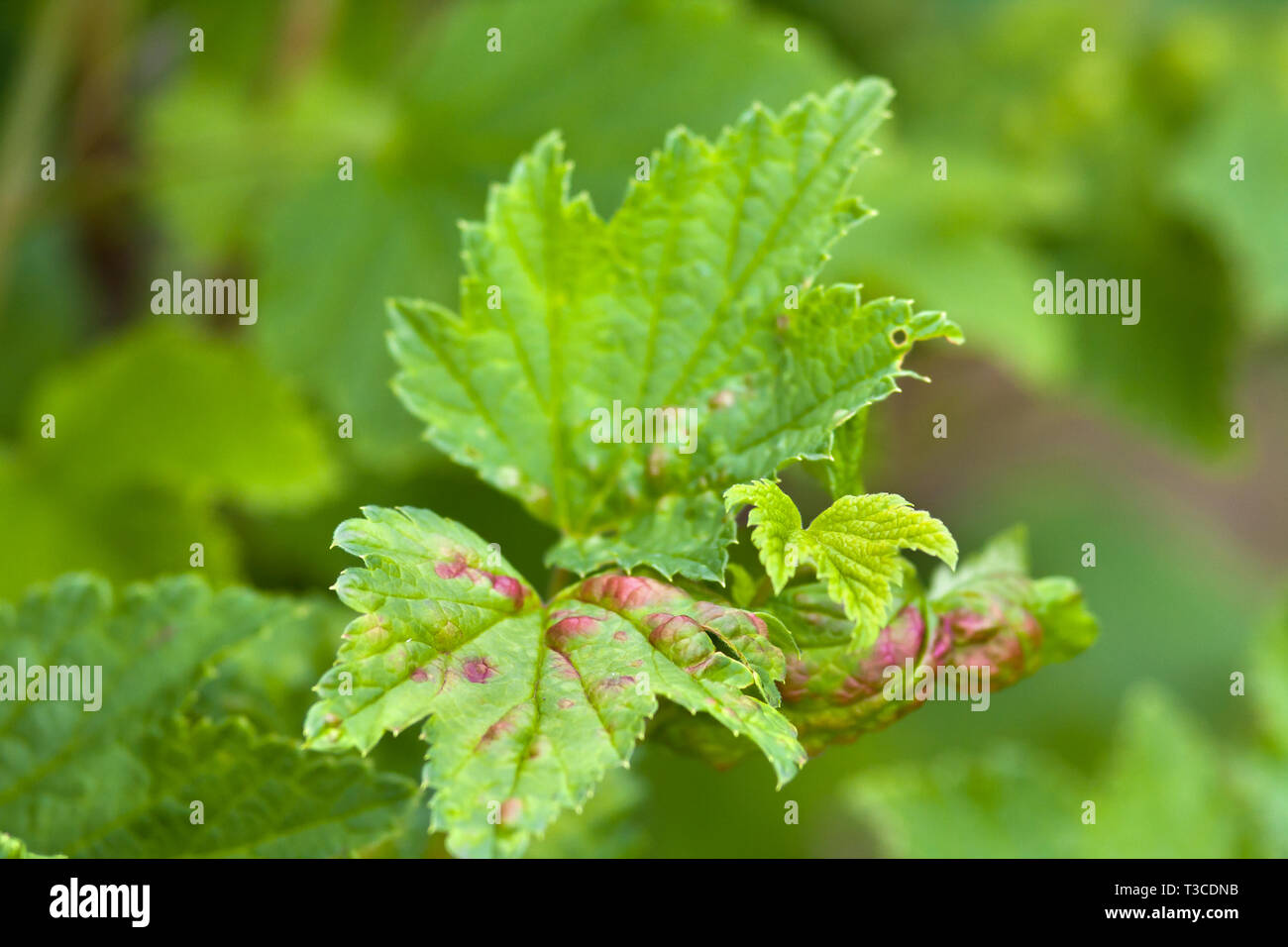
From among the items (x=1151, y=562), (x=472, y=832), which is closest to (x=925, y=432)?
(x=1151, y=562)
